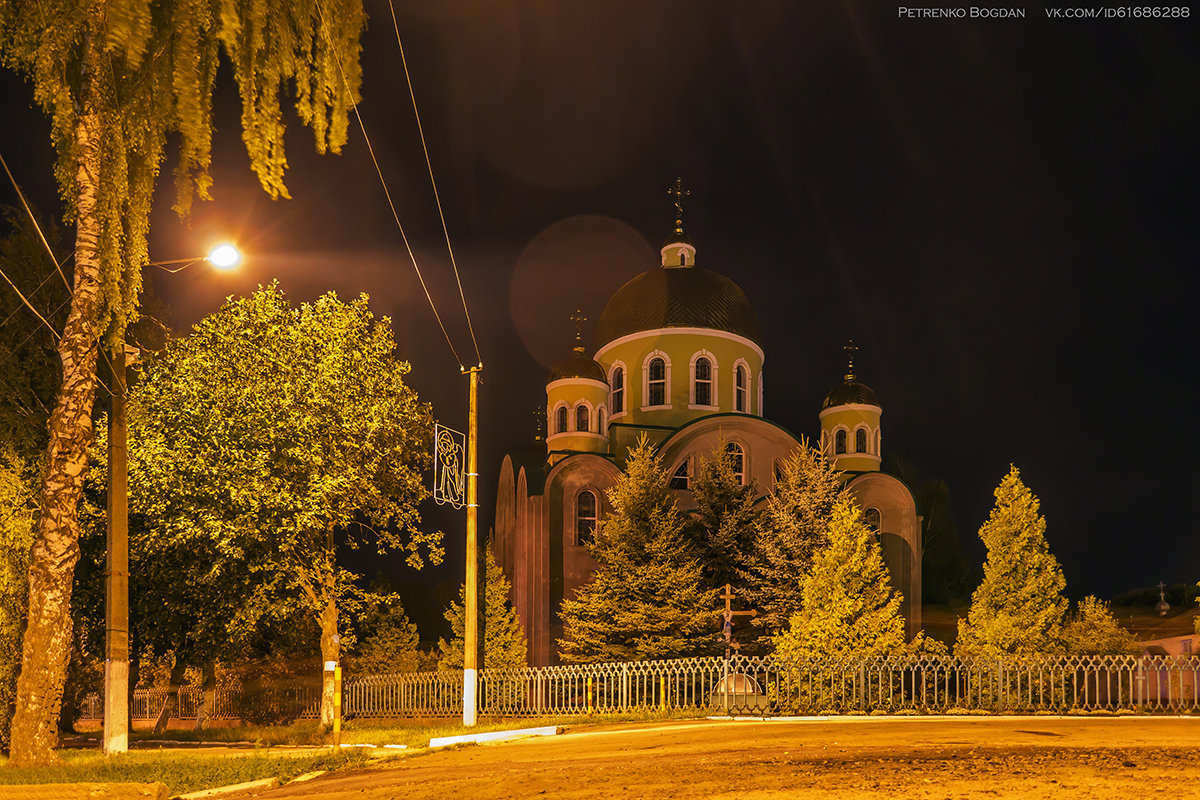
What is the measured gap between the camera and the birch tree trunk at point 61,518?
13.0 m

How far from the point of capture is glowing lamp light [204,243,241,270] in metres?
14.0

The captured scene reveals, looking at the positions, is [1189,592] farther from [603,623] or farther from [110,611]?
[110,611]

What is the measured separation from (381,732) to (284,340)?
8.15m

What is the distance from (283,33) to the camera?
11352mm

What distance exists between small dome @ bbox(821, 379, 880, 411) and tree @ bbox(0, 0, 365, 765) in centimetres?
3426

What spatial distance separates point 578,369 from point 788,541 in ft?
44.5

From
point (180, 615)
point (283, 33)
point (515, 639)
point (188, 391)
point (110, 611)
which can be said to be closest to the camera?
point (283, 33)

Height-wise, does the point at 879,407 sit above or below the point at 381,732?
above

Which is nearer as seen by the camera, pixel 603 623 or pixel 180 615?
pixel 180 615

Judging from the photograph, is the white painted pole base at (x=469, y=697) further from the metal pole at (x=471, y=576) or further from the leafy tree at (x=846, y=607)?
the leafy tree at (x=846, y=607)

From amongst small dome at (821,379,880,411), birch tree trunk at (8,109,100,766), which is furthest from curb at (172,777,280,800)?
small dome at (821,379,880,411)

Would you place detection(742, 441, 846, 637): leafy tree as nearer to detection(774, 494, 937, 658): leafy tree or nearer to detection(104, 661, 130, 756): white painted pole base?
detection(774, 494, 937, 658): leafy tree

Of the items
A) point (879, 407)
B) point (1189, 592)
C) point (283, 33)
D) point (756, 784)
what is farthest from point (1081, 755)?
point (1189, 592)

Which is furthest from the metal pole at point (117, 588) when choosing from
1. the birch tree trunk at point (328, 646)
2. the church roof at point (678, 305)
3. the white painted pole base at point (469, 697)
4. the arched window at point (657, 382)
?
the church roof at point (678, 305)
